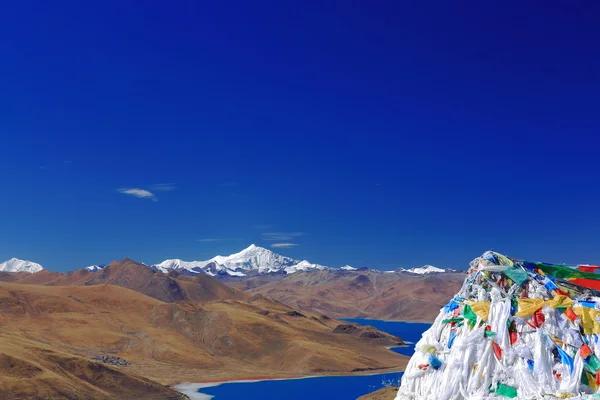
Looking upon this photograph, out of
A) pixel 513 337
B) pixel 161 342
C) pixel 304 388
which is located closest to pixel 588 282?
pixel 513 337

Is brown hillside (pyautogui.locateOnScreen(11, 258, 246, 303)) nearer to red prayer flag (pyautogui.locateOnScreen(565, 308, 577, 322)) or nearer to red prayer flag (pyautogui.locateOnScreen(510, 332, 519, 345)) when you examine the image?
red prayer flag (pyautogui.locateOnScreen(510, 332, 519, 345))

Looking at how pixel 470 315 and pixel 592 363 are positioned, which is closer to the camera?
pixel 592 363

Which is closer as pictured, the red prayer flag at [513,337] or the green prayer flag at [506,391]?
the green prayer flag at [506,391]

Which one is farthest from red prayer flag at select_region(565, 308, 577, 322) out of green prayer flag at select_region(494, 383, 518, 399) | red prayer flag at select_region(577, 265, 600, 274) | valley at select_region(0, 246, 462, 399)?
valley at select_region(0, 246, 462, 399)

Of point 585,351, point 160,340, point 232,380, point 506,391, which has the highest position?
point 585,351

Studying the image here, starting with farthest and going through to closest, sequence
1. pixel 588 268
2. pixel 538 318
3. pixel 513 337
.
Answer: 1. pixel 588 268
2. pixel 538 318
3. pixel 513 337

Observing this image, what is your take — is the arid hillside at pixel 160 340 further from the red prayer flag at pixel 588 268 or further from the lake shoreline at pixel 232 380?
the red prayer flag at pixel 588 268

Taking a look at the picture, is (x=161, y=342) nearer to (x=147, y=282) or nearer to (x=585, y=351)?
(x=147, y=282)

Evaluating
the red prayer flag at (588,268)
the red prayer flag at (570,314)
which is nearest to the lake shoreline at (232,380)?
the red prayer flag at (588,268)
